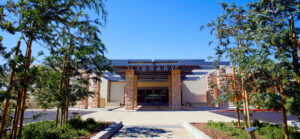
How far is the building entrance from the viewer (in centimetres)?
3152

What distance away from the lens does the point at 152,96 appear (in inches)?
1243

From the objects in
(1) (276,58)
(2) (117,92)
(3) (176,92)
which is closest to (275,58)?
(1) (276,58)

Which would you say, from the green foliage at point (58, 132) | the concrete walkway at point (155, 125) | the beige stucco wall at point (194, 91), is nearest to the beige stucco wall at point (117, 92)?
the beige stucco wall at point (194, 91)

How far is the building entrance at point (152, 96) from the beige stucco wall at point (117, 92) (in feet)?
10.9

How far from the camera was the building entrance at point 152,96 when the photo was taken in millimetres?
31517

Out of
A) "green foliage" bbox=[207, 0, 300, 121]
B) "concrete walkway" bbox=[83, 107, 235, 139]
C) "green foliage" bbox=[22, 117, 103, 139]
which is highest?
"green foliage" bbox=[207, 0, 300, 121]

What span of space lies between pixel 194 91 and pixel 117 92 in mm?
14250

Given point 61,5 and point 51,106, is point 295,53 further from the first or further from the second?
point 51,106

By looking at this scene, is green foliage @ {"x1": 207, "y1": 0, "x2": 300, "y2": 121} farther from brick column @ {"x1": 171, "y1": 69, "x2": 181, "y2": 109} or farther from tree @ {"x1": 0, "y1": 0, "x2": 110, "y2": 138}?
brick column @ {"x1": 171, "y1": 69, "x2": 181, "y2": 109}

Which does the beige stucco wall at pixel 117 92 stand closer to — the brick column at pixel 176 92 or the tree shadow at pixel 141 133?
the brick column at pixel 176 92

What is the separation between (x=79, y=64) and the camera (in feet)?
22.6

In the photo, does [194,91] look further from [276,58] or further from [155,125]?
[276,58]

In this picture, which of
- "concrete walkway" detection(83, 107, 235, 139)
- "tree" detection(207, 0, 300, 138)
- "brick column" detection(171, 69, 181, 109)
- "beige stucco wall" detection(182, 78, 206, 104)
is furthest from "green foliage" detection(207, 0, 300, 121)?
"beige stucco wall" detection(182, 78, 206, 104)

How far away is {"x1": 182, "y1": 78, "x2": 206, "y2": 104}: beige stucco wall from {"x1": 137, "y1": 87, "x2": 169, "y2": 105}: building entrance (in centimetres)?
366
